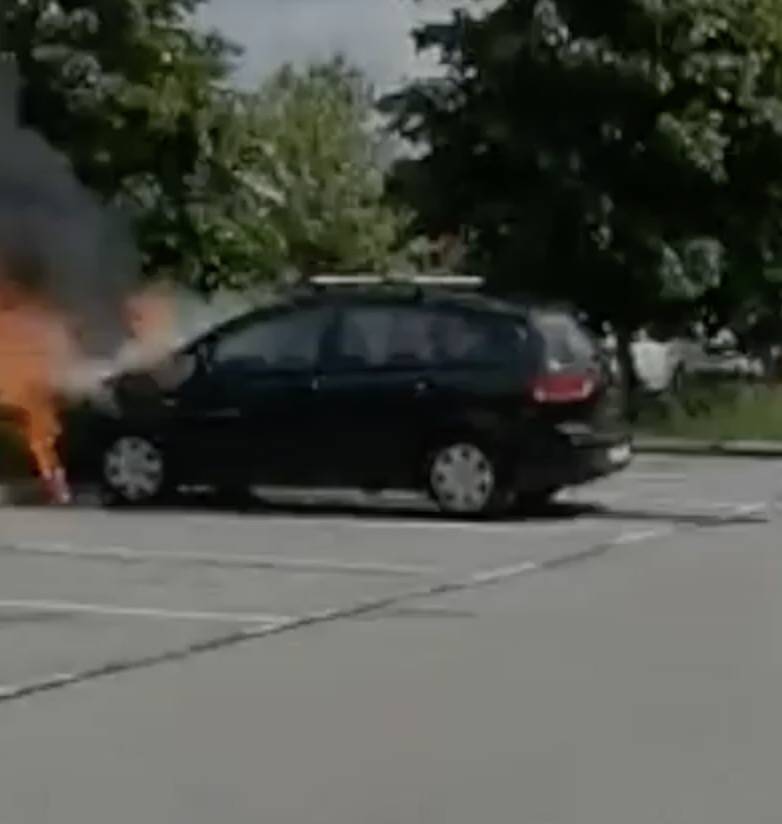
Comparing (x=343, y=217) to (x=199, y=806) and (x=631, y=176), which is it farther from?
(x=199, y=806)

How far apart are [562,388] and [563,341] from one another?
50cm

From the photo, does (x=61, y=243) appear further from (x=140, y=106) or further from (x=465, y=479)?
(x=140, y=106)

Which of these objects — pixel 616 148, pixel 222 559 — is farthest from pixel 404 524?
pixel 616 148

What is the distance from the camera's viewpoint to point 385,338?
19.8 meters

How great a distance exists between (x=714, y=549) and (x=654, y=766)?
8553 millimetres

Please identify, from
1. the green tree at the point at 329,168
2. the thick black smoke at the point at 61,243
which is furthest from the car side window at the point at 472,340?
the green tree at the point at 329,168

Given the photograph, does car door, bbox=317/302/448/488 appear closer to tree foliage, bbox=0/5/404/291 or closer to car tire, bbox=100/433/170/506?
car tire, bbox=100/433/170/506

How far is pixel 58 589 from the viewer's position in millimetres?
14414

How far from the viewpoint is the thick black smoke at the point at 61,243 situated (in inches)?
786

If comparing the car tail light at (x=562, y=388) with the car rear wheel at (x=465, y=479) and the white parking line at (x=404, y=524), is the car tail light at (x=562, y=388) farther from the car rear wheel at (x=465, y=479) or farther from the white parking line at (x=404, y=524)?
the white parking line at (x=404, y=524)

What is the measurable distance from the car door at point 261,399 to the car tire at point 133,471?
336mm

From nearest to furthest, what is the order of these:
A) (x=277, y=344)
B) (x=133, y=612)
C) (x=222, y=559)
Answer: (x=133, y=612)
(x=222, y=559)
(x=277, y=344)

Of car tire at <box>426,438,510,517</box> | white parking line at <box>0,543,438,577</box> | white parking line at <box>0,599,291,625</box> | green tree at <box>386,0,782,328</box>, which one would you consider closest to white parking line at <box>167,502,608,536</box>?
car tire at <box>426,438,510,517</box>

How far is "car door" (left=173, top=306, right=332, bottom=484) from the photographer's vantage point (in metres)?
19.8
